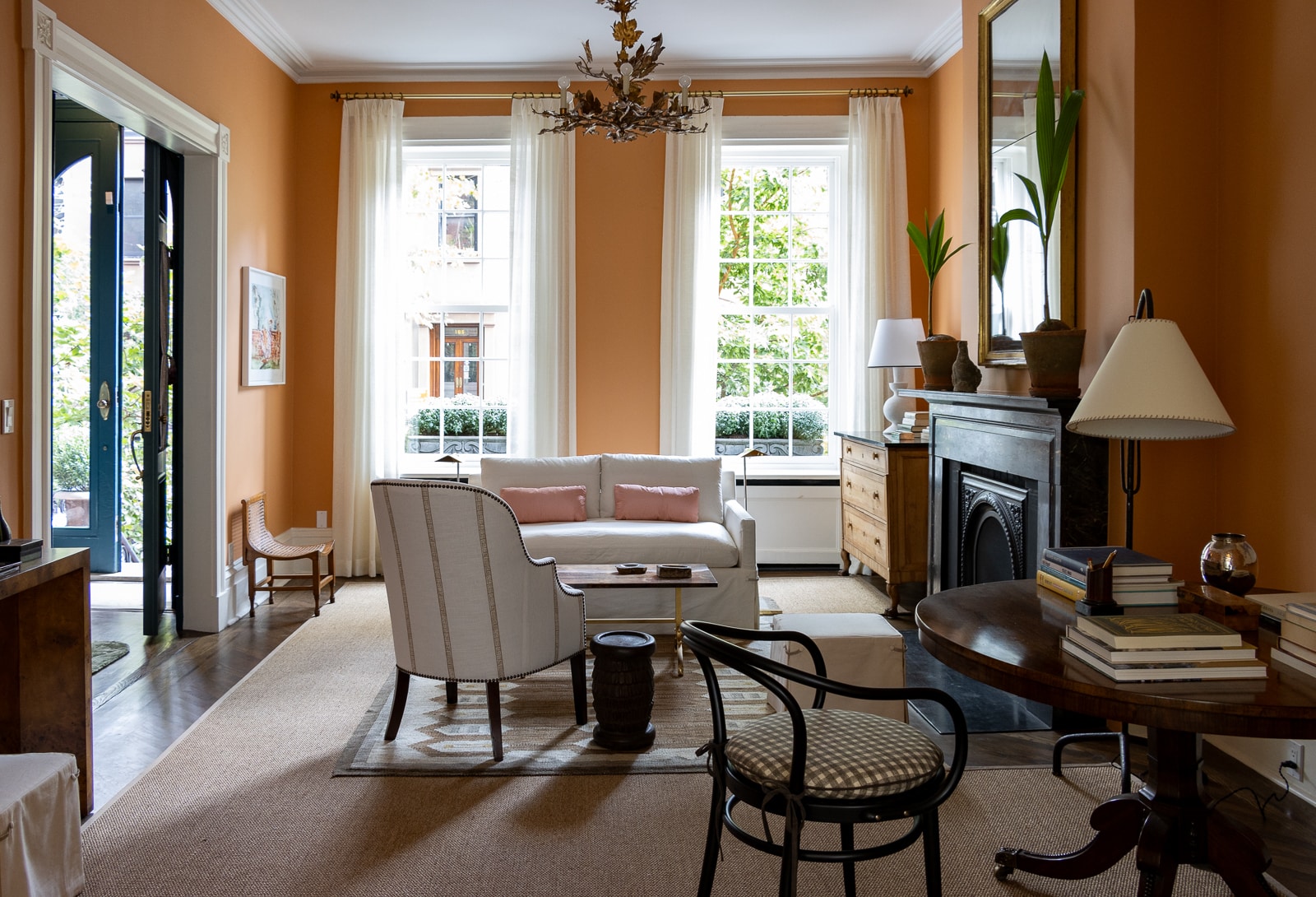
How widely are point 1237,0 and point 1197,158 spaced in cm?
51

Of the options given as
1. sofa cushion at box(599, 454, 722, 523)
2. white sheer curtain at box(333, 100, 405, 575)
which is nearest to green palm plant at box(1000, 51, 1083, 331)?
sofa cushion at box(599, 454, 722, 523)

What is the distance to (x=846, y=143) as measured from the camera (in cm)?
694

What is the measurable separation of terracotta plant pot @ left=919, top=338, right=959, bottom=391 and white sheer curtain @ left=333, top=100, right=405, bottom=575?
3629 mm

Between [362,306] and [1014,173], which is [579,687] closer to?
[1014,173]

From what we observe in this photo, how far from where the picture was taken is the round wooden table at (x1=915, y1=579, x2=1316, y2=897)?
1742mm

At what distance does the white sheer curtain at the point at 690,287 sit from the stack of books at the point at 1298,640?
5.06 meters

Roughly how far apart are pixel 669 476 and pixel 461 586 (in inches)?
107

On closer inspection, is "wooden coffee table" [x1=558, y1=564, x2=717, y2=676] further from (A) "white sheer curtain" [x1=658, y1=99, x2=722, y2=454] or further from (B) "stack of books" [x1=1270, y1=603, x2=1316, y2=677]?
(B) "stack of books" [x1=1270, y1=603, x2=1316, y2=677]

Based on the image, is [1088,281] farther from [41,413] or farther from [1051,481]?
[41,413]

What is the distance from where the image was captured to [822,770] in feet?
6.51

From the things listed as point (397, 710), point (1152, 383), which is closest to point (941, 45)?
point (1152, 383)

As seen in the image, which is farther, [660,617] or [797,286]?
[797,286]

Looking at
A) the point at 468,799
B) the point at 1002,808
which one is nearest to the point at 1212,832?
the point at 1002,808

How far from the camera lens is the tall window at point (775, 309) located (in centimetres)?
712
